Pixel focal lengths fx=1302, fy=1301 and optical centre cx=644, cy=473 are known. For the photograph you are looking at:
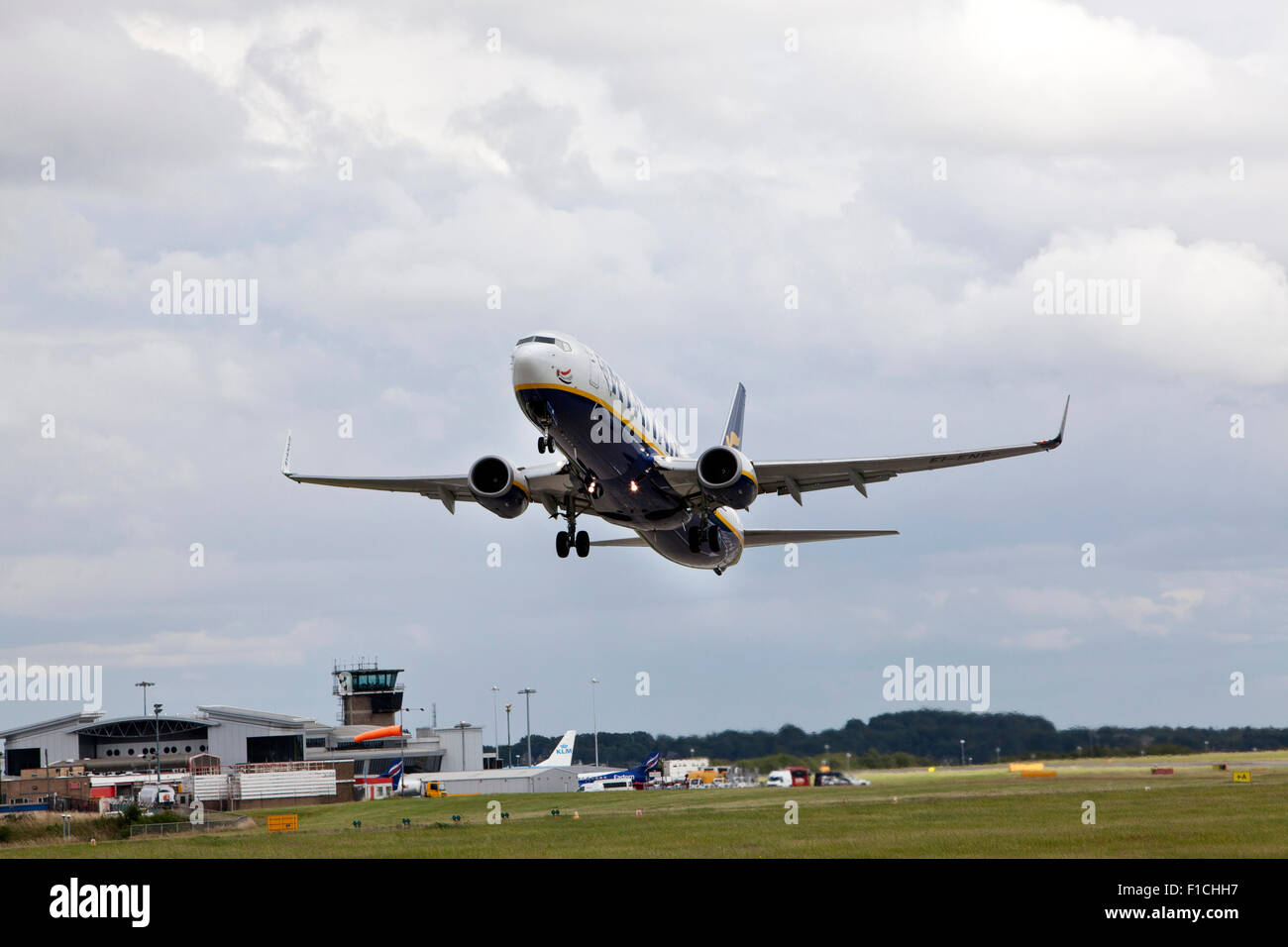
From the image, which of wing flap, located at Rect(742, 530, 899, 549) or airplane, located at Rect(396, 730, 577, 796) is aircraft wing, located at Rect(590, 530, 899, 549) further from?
airplane, located at Rect(396, 730, 577, 796)

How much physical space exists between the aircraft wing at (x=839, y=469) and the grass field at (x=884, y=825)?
37.0ft

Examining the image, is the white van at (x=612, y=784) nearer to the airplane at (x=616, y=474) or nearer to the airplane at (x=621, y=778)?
the airplane at (x=621, y=778)

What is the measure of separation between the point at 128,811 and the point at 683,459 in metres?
44.9

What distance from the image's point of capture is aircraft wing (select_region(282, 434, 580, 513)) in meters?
41.4

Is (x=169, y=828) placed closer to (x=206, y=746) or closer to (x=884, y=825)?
(x=884, y=825)

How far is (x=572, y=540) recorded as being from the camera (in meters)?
42.3

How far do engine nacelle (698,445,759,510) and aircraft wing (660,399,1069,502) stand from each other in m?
1.04

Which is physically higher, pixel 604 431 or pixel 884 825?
pixel 604 431

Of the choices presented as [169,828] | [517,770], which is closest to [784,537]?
[169,828]

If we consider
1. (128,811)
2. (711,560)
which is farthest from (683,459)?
(128,811)

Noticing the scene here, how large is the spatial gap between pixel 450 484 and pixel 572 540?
16.0 ft
